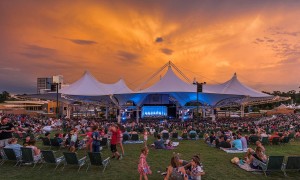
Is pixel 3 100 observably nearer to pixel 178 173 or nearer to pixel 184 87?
pixel 184 87

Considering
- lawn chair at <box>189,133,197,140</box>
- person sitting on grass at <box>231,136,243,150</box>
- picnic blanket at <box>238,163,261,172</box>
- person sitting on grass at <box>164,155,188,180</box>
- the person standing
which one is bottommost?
lawn chair at <box>189,133,197,140</box>

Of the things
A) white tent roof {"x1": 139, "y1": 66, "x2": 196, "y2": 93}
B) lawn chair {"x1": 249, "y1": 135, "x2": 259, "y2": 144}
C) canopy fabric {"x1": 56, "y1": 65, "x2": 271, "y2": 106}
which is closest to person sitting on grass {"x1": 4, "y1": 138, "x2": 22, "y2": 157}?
lawn chair {"x1": 249, "y1": 135, "x2": 259, "y2": 144}

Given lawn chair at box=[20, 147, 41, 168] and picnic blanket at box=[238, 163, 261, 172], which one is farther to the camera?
lawn chair at box=[20, 147, 41, 168]

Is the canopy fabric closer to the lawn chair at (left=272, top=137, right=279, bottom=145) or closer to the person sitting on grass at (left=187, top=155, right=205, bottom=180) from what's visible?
the lawn chair at (left=272, top=137, right=279, bottom=145)

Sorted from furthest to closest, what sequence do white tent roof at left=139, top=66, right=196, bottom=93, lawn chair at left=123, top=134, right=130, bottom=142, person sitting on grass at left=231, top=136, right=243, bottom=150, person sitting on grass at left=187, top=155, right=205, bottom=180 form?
white tent roof at left=139, top=66, right=196, bottom=93, lawn chair at left=123, top=134, right=130, bottom=142, person sitting on grass at left=231, top=136, right=243, bottom=150, person sitting on grass at left=187, top=155, right=205, bottom=180

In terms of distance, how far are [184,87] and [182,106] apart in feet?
32.9

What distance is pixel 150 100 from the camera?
55.7 meters

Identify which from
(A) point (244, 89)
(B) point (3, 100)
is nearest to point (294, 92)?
(A) point (244, 89)

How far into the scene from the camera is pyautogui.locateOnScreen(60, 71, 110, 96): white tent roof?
1978 inches

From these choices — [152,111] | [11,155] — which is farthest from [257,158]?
[152,111]

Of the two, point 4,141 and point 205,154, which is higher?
point 4,141

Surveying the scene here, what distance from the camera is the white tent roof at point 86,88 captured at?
50250 mm

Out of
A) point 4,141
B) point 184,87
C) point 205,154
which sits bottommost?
point 205,154

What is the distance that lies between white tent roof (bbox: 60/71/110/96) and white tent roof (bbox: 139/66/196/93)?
11.2 meters
